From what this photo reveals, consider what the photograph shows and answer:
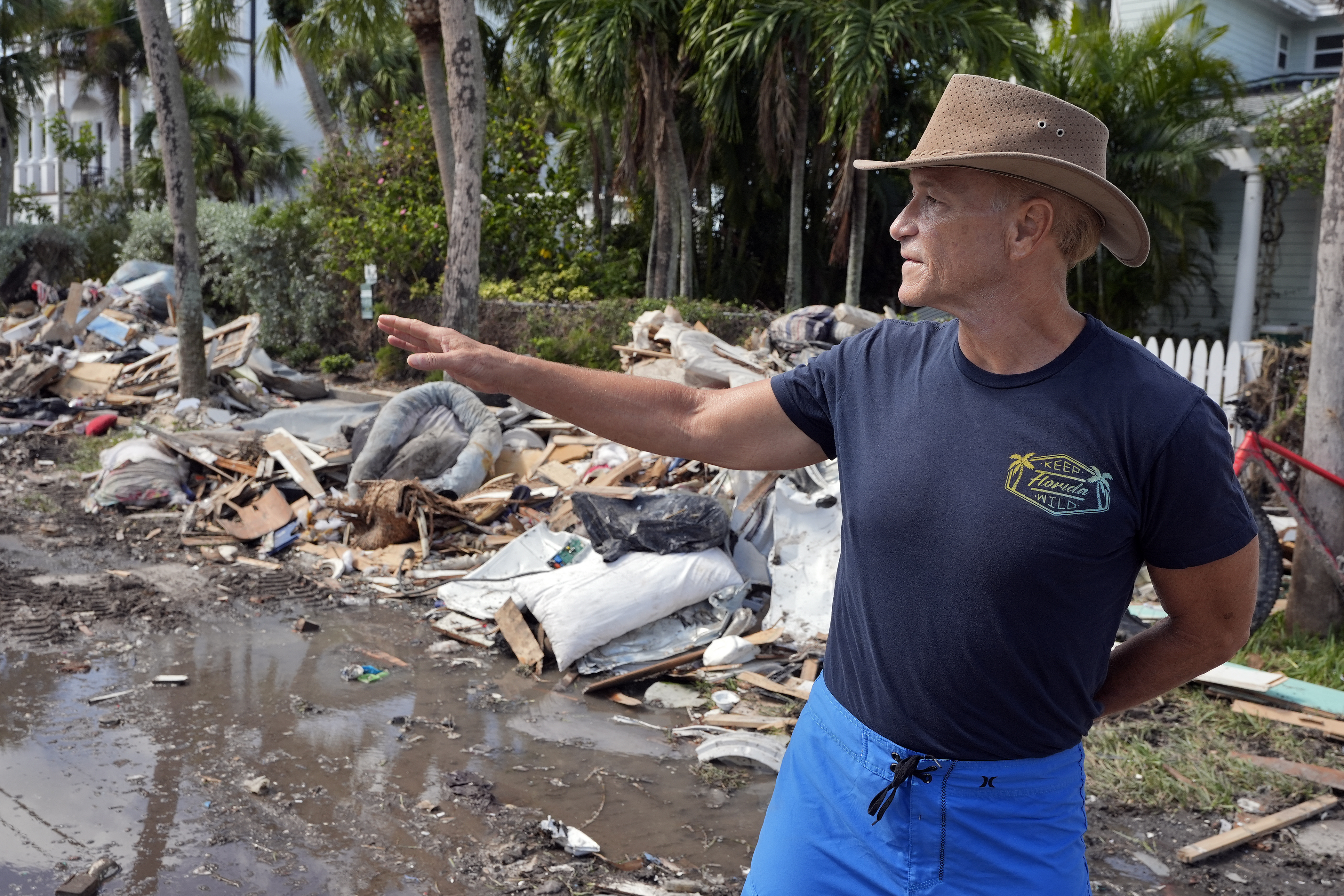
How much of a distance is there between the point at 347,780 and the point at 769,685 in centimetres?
214

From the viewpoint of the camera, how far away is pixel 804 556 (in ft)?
21.6

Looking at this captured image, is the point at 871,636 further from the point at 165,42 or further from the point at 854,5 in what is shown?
the point at 165,42

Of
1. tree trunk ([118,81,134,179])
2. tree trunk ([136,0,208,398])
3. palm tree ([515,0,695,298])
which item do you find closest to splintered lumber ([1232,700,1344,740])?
palm tree ([515,0,695,298])

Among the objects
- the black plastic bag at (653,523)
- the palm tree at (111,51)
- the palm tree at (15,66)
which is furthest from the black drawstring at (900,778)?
the palm tree at (111,51)

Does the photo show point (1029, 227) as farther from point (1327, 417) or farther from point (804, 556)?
point (1327, 417)

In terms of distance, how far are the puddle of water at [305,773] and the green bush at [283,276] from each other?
43.4 ft

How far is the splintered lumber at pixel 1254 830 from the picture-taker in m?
4.10

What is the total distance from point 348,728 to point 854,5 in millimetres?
Result: 11749

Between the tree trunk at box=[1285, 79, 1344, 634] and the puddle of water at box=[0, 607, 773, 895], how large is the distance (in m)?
3.44

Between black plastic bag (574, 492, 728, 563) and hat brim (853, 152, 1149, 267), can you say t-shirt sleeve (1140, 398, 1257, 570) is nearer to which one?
hat brim (853, 152, 1149, 267)

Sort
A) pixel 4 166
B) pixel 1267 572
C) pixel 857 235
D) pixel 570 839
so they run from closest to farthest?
1. pixel 570 839
2. pixel 1267 572
3. pixel 857 235
4. pixel 4 166

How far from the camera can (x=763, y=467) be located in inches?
93.0

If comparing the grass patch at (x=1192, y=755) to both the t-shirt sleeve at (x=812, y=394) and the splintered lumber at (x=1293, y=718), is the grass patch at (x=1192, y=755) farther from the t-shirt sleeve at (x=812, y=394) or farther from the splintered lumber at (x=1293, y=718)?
the t-shirt sleeve at (x=812, y=394)

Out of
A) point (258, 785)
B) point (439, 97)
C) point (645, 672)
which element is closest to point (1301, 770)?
point (645, 672)
